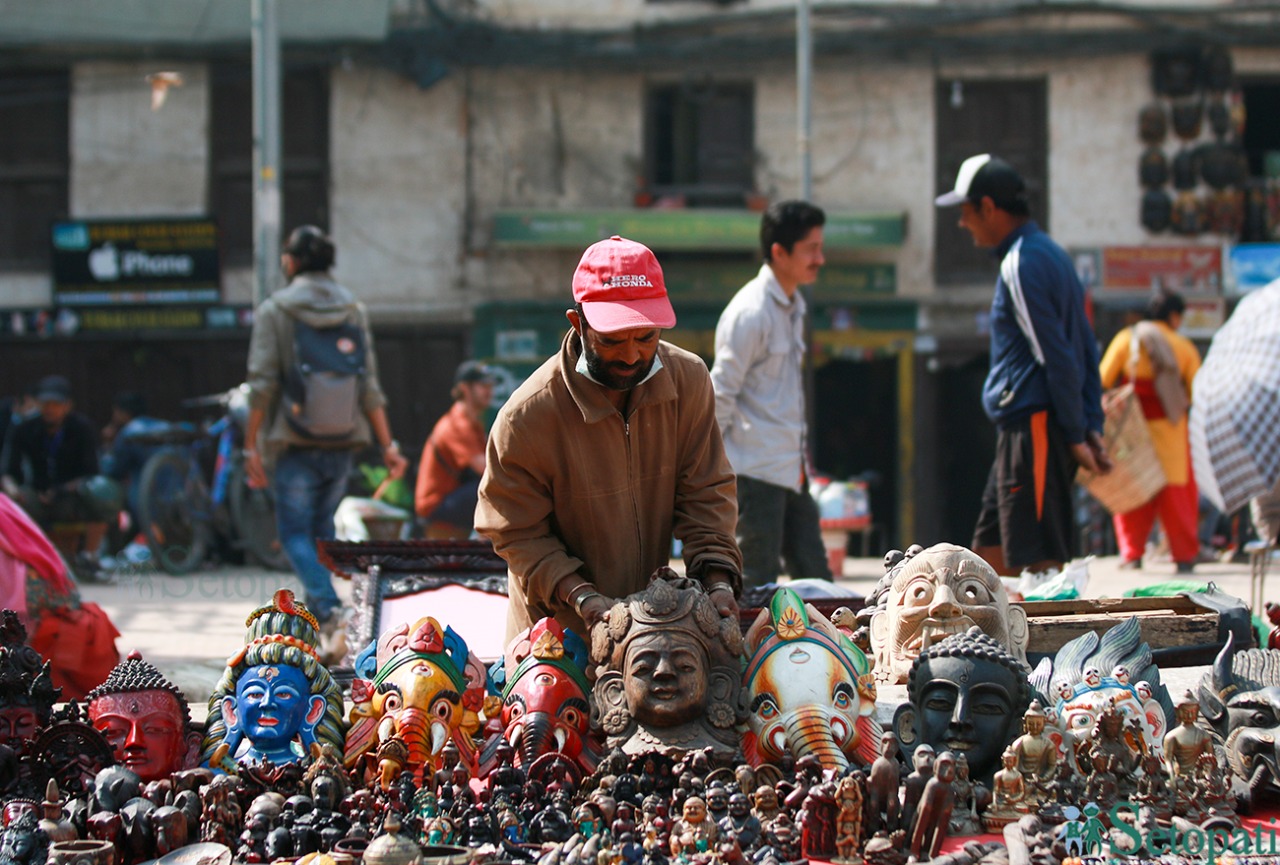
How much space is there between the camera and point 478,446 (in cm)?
871

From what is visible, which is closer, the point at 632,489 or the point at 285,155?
the point at 632,489

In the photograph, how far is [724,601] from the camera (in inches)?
144

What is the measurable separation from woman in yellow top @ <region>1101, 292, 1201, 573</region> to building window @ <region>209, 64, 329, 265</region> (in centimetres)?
809

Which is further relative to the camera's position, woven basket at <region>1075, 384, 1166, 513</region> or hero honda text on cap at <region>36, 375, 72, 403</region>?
hero honda text on cap at <region>36, 375, 72, 403</region>

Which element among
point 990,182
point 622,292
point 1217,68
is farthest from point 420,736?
point 1217,68

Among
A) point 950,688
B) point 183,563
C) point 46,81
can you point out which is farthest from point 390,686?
point 46,81

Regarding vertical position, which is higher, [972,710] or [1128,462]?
[1128,462]

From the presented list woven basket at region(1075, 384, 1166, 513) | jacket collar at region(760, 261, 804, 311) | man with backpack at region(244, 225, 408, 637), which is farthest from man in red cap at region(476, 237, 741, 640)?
woven basket at region(1075, 384, 1166, 513)

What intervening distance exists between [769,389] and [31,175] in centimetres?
1083

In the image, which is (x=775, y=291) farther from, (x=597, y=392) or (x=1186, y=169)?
(x=1186, y=169)

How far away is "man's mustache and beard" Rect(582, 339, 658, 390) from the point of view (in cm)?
375

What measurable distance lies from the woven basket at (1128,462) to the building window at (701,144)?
5997mm

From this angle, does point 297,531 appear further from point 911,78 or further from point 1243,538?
point 911,78

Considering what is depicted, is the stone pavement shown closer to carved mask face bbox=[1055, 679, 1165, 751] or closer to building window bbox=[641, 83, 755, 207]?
carved mask face bbox=[1055, 679, 1165, 751]
